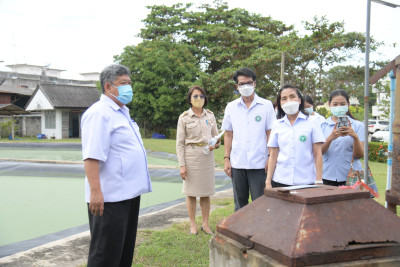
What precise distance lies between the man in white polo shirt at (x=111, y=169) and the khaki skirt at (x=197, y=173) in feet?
5.20

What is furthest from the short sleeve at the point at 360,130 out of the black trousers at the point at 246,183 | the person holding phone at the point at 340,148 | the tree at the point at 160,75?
the tree at the point at 160,75

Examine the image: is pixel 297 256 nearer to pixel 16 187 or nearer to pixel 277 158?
pixel 277 158

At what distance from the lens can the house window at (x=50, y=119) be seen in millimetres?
25155

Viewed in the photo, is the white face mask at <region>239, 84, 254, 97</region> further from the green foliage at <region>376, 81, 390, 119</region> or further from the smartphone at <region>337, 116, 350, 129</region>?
the green foliage at <region>376, 81, 390, 119</region>

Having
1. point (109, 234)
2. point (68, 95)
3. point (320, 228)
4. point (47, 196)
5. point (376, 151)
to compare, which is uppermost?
point (68, 95)

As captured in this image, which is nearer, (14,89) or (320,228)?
(320,228)

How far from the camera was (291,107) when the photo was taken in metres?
2.94

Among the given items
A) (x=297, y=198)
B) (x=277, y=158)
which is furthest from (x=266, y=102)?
(x=297, y=198)

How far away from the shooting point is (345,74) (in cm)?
1495

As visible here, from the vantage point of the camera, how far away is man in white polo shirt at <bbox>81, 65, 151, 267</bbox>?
2.39 m

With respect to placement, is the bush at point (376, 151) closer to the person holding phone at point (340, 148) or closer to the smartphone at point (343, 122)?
the person holding phone at point (340, 148)

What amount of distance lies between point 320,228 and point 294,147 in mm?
1298

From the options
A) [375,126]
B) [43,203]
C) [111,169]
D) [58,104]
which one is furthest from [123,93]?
[375,126]

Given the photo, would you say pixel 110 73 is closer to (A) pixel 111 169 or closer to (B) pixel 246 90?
(A) pixel 111 169
